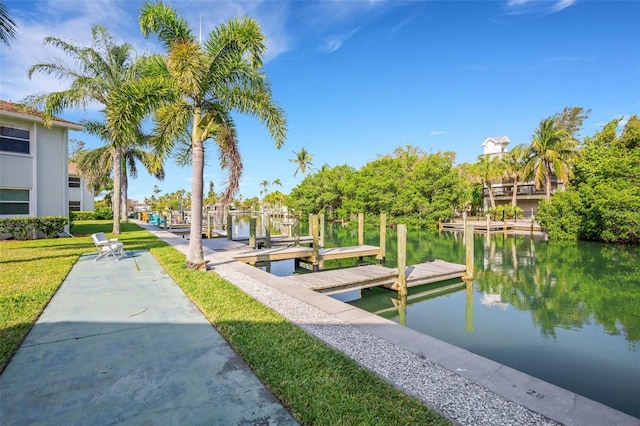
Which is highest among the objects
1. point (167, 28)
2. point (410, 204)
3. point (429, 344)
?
point (167, 28)

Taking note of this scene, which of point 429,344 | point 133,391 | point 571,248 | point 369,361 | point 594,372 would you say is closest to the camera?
point 133,391

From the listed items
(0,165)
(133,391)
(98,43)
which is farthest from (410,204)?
(133,391)

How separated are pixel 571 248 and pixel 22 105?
3097 centimetres

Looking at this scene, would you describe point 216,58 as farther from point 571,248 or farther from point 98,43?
point 571,248

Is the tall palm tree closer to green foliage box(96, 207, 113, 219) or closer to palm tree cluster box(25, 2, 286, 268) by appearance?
palm tree cluster box(25, 2, 286, 268)

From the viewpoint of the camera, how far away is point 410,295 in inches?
437

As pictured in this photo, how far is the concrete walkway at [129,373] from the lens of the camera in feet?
9.66

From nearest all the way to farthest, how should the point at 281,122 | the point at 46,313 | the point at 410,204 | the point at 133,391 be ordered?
the point at 133,391, the point at 46,313, the point at 281,122, the point at 410,204

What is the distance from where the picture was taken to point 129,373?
3.65 metres

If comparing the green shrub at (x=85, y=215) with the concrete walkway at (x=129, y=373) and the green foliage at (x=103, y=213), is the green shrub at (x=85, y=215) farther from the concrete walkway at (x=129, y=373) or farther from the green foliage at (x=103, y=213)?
the concrete walkway at (x=129, y=373)

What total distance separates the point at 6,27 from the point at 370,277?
1204 cm

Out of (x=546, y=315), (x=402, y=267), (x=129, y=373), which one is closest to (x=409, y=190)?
(x=402, y=267)

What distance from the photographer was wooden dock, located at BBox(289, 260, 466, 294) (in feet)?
31.8

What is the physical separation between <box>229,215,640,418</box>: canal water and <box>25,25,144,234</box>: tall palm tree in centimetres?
1260
